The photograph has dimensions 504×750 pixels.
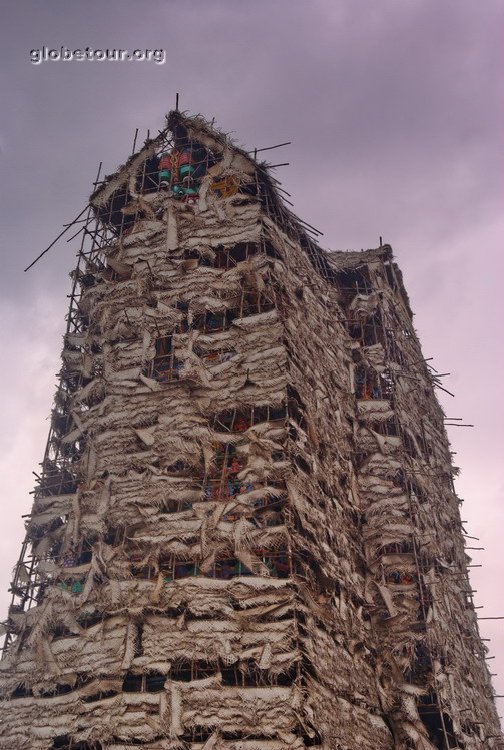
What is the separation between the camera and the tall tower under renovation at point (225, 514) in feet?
52.9

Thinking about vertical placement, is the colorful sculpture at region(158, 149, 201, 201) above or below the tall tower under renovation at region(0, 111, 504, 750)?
above

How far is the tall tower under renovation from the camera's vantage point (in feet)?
52.9

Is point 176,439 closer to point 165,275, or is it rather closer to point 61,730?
point 165,275

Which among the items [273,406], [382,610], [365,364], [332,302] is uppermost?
[332,302]

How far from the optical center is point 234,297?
2134cm

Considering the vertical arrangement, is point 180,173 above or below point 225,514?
above

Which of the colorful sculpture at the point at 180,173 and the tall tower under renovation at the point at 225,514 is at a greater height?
the colorful sculpture at the point at 180,173

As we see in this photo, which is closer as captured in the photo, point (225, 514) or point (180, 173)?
point (225, 514)

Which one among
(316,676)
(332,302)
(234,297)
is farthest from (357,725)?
(332,302)

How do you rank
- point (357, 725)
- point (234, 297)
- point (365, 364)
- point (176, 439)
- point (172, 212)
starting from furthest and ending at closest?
point (365, 364) < point (172, 212) < point (234, 297) < point (176, 439) < point (357, 725)

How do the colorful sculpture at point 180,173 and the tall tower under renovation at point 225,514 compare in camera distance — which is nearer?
the tall tower under renovation at point 225,514

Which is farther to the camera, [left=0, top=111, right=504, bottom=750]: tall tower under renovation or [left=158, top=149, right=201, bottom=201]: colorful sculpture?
[left=158, top=149, right=201, bottom=201]: colorful sculpture

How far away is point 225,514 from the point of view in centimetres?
1764

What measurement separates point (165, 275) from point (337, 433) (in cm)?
693
